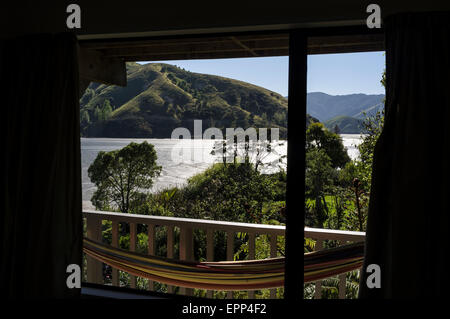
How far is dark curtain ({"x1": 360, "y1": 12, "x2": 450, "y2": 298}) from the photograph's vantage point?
5.65 ft

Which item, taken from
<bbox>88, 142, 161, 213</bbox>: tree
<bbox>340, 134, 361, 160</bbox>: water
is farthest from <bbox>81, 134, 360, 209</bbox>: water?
<bbox>340, 134, 361, 160</bbox>: water

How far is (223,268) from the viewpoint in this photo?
218 cm

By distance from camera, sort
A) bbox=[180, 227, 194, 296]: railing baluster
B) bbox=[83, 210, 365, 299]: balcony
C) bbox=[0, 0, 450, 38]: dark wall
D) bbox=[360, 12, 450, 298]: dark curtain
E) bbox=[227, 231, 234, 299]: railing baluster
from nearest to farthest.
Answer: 1. bbox=[360, 12, 450, 298]: dark curtain
2. bbox=[0, 0, 450, 38]: dark wall
3. bbox=[83, 210, 365, 299]: balcony
4. bbox=[227, 231, 234, 299]: railing baluster
5. bbox=[180, 227, 194, 296]: railing baluster

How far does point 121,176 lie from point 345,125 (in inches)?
55.9

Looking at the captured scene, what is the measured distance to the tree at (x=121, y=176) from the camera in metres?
2.39

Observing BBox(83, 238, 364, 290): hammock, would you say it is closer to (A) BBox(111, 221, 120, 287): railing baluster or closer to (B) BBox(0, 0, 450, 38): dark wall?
(A) BBox(111, 221, 120, 287): railing baluster

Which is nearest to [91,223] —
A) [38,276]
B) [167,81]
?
[38,276]

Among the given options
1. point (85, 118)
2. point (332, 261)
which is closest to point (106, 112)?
point (85, 118)

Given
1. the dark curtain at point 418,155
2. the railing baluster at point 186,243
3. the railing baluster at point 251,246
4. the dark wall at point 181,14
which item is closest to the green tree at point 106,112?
the dark wall at point 181,14

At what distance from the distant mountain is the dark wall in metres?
Result: 0.39

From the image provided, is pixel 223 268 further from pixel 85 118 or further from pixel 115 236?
pixel 85 118

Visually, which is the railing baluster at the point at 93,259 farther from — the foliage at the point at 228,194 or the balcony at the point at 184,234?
the foliage at the point at 228,194
